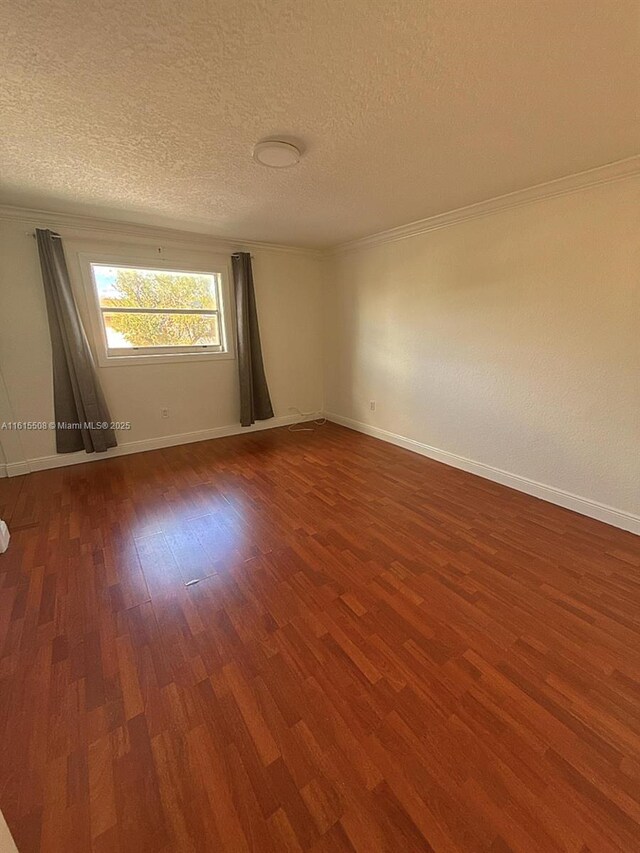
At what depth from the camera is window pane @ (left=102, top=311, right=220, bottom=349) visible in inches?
139

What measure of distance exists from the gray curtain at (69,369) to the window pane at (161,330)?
0.34m

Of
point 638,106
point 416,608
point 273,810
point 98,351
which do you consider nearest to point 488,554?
point 416,608

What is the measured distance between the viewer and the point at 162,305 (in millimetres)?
3740

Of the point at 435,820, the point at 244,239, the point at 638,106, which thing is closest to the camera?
the point at 435,820

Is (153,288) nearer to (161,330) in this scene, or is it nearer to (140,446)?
(161,330)

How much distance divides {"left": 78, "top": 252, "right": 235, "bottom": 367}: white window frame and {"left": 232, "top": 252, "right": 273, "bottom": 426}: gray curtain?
0.16 meters

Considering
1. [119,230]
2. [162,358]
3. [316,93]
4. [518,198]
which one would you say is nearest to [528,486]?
[518,198]

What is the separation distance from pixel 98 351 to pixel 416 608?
3.70 m

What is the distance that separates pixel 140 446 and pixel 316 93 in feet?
11.8

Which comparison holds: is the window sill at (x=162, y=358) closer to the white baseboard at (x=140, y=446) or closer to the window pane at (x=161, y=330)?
→ the window pane at (x=161, y=330)

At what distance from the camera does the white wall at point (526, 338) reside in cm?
216

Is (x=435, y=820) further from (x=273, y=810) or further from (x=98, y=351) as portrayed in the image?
(x=98, y=351)

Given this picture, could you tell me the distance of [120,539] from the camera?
2254 millimetres

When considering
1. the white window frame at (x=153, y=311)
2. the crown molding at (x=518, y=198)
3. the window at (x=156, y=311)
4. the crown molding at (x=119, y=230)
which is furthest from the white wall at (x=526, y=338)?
the window at (x=156, y=311)
